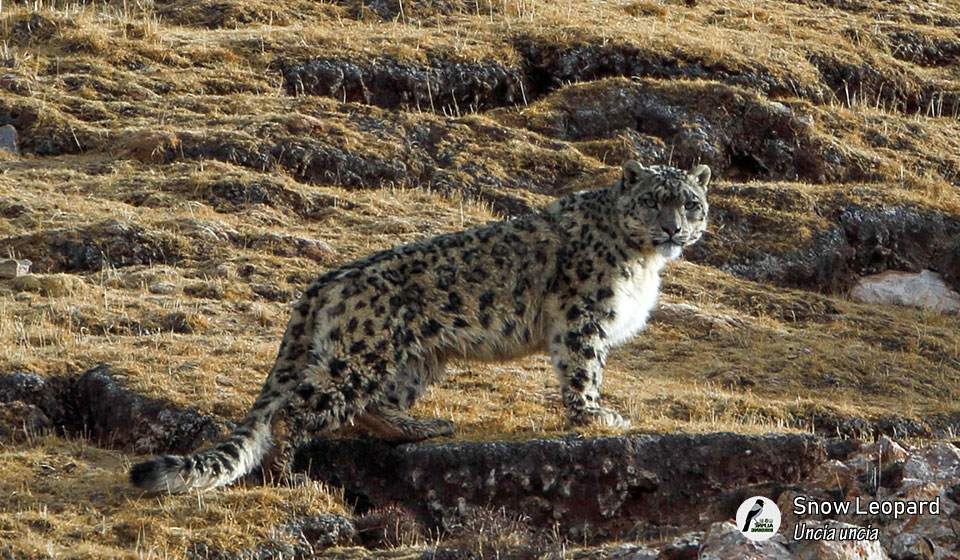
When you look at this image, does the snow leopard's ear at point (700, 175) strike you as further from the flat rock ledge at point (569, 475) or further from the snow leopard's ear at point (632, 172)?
the flat rock ledge at point (569, 475)

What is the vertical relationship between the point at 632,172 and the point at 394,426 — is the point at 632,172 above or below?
above

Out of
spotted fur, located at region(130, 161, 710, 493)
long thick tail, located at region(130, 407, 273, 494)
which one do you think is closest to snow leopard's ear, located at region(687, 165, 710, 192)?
spotted fur, located at region(130, 161, 710, 493)

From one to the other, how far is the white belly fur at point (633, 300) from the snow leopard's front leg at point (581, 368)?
0.72 ft

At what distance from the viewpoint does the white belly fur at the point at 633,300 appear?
41.9ft

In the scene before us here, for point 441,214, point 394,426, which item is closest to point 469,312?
point 394,426

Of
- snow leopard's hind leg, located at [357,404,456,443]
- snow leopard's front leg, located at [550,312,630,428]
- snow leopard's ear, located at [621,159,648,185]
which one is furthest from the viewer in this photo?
snow leopard's ear, located at [621,159,648,185]

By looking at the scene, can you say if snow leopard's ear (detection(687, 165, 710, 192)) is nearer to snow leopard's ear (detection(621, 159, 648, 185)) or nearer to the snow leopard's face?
the snow leopard's face

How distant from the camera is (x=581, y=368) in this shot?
12.4m

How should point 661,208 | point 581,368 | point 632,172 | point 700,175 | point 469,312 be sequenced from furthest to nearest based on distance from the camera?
point 700,175 < point 632,172 < point 661,208 < point 581,368 < point 469,312

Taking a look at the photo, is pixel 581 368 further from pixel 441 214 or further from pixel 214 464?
pixel 441 214

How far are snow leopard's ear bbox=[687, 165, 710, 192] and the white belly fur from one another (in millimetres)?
881

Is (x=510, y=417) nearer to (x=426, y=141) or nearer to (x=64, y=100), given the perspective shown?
(x=426, y=141)

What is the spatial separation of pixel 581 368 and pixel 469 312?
108cm

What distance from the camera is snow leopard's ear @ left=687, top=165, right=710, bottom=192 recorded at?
13661 millimetres
